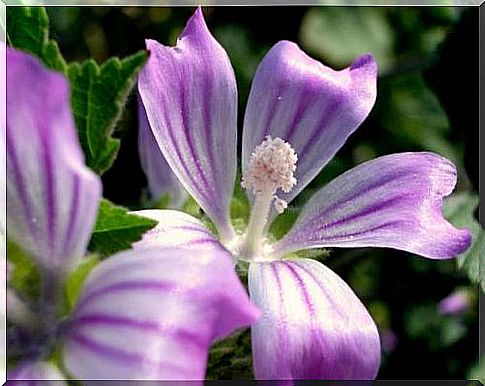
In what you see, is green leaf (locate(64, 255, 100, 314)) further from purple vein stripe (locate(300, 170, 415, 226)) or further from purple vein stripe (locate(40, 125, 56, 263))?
purple vein stripe (locate(300, 170, 415, 226))

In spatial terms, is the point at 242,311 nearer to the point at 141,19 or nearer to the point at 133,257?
the point at 133,257

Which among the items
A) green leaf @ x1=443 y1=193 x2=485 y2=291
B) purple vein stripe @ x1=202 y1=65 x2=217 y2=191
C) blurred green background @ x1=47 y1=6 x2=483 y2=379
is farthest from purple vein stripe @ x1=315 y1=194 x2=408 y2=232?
blurred green background @ x1=47 y1=6 x2=483 y2=379

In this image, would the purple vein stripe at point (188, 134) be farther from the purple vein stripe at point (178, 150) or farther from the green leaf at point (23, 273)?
the green leaf at point (23, 273)

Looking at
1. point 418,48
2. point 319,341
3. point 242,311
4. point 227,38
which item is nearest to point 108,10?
point 227,38

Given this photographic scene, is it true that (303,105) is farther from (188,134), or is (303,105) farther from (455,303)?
(455,303)

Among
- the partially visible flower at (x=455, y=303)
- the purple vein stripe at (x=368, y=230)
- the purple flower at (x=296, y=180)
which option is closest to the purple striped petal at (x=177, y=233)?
the purple flower at (x=296, y=180)

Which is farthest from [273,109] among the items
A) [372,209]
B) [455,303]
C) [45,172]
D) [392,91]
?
[455,303]
